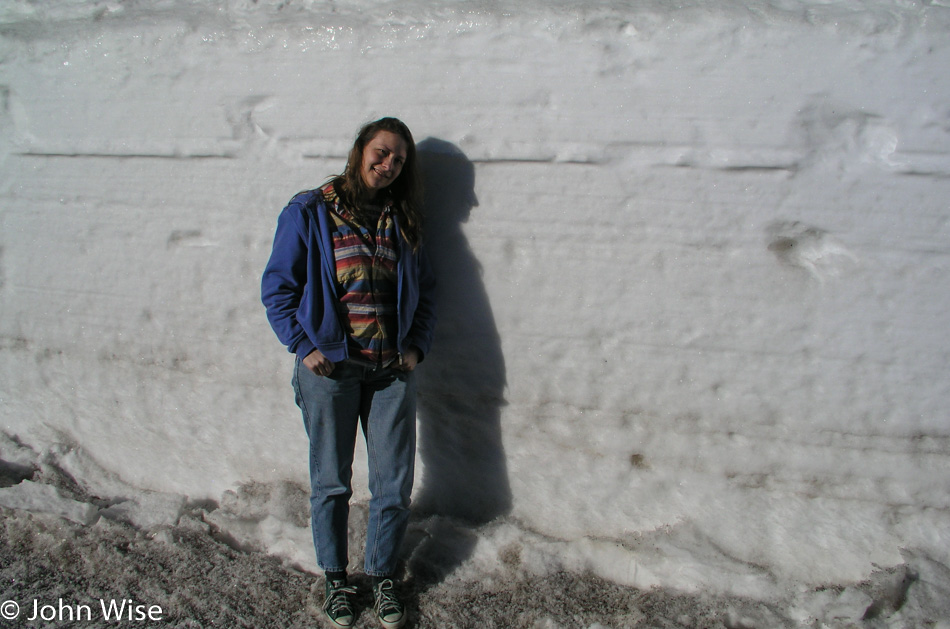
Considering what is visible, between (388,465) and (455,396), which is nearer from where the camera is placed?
(388,465)

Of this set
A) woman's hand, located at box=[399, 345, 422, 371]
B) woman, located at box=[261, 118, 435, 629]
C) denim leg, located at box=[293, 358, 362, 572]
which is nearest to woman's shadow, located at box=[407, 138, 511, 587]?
woman, located at box=[261, 118, 435, 629]

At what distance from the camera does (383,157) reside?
220 cm

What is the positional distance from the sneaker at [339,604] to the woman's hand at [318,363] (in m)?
0.76

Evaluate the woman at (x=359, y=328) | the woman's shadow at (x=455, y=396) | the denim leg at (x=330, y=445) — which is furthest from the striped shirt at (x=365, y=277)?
the woman's shadow at (x=455, y=396)

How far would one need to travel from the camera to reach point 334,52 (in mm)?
2486

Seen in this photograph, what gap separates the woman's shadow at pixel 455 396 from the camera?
8.09 ft

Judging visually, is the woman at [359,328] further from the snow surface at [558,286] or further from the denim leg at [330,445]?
the snow surface at [558,286]

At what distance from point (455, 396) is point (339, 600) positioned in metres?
0.83

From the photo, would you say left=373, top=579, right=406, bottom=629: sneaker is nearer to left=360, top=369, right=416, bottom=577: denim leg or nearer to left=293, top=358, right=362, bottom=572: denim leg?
left=360, top=369, right=416, bottom=577: denim leg

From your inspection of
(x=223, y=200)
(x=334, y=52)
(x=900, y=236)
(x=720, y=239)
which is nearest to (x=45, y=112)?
(x=223, y=200)

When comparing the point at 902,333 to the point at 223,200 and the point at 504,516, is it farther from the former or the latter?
the point at 223,200

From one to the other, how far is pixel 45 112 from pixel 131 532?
1.80 m

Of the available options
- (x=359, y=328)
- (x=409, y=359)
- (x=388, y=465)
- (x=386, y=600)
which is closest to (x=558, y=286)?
(x=409, y=359)

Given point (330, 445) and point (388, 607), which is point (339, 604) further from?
point (330, 445)
